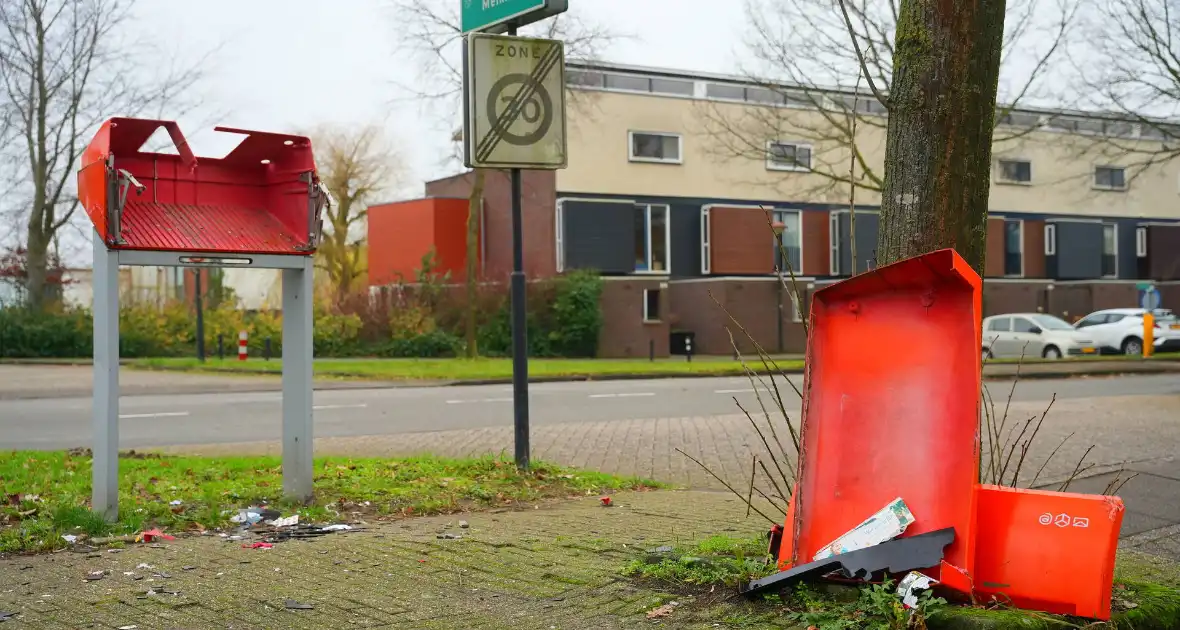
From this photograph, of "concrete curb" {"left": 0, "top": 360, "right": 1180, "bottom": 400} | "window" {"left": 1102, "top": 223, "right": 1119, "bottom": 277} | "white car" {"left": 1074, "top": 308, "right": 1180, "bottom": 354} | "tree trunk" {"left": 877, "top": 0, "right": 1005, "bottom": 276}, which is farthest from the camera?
"window" {"left": 1102, "top": 223, "right": 1119, "bottom": 277}

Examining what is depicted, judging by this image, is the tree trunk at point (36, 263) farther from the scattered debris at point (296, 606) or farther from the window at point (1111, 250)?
the window at point (1111, 250)

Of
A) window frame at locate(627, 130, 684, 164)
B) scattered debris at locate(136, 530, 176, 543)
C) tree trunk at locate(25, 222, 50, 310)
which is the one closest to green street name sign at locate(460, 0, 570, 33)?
scattered debris at locate(136, 530, 176, 543)

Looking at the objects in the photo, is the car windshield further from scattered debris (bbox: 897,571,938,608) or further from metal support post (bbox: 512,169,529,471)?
scattered debris (bbox: 897,571,938,608)

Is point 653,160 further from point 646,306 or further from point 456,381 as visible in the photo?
point 456,381

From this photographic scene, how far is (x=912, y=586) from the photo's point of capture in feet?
12.3

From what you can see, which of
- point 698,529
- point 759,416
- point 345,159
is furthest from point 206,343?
point 698,529

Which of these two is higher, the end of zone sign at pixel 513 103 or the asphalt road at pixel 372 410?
the end of zone sign at pixel 513 103

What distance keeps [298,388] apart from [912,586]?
13.5 feet

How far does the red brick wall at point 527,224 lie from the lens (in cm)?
4003

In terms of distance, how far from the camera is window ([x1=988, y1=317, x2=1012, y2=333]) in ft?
116

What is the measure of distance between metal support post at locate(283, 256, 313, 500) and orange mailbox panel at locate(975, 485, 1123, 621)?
13.5 feet

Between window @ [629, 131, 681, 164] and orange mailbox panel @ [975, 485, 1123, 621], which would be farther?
window @ [629, 131, 681, 164]

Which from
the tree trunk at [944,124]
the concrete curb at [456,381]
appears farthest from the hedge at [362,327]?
the tree trunk at [944,124]

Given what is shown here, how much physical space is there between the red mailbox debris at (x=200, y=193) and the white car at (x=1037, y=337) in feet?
99.6
